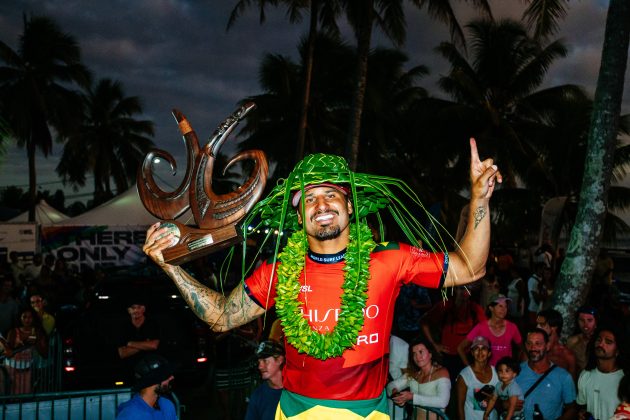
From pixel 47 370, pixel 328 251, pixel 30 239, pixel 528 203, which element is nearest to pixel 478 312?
pixel 328 251

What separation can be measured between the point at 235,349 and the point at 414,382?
13.5ft

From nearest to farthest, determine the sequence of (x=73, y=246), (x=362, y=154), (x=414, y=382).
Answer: (x=414, y=382) < (x=73, y=246) < (x=362, y=154)

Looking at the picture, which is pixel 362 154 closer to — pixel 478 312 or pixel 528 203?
pixel 528 203

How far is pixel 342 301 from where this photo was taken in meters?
2.98

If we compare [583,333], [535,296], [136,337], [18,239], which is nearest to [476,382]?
[583,333]

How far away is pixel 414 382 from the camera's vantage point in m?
5.84

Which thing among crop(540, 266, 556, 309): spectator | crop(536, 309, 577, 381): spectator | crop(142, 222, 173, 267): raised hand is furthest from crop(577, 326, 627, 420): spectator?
crop(540, 266, 556, 309): spectator

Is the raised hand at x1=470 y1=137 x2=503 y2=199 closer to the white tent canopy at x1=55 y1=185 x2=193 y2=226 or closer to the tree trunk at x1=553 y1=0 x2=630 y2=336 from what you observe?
the tree trunk at x1=553 y1=0 x2=630 y2=336

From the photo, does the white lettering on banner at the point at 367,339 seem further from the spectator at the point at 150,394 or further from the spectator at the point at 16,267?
the spectator at the point at 16,267

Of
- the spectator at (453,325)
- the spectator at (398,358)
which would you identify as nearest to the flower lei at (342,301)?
the spectator at (398,358)

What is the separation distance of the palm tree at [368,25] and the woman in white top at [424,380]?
25.3 feet

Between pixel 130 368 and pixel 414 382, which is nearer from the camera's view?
pixel 414 382

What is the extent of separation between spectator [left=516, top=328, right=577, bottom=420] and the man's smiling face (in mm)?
3116

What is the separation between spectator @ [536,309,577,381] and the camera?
6071 mm
